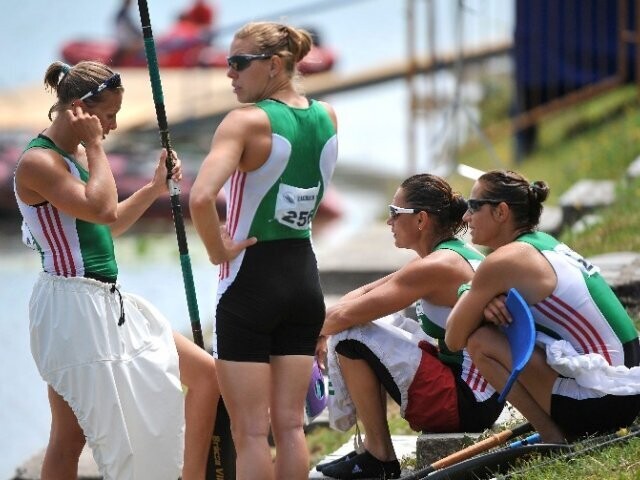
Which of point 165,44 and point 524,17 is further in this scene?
point 165,44

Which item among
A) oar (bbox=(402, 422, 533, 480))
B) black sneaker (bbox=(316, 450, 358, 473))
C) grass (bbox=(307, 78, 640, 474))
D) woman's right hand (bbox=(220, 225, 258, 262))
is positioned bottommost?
grass (bbox=(307, 78, 640, 474))

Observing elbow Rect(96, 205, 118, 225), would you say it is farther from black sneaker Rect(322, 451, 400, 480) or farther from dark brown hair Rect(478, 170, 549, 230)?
black sneaker Rect(322, 451, 400, 480)

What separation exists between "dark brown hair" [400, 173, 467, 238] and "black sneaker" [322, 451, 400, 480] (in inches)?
32.9

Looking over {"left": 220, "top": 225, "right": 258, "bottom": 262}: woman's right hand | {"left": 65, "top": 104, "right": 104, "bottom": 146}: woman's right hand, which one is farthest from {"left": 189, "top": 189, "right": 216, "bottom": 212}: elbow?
{"left": 65, "top": 104, "right": 104, "bottom": 146}: woman's right hand

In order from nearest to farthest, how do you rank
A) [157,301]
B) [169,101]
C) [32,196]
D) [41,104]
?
[32,196]
[157,301]
[169,101]
[41,104]

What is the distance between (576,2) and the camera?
13328 mm

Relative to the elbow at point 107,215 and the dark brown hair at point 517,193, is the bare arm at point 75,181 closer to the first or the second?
the elbow at point 107,215

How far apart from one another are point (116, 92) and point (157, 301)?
837 centimetres

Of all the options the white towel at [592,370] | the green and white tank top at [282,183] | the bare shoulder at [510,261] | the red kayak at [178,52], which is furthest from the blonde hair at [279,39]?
the red kayak at [178,52]

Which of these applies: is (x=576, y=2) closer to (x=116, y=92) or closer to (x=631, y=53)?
(x=631, y=53)

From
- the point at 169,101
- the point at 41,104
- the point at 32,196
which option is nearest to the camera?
the point at 32,196

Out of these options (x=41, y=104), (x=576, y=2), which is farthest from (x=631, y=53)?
(x=41, y=104)

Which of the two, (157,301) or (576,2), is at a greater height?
(576,2)

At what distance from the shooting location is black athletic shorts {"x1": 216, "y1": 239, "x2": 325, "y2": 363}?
14.3 feet
